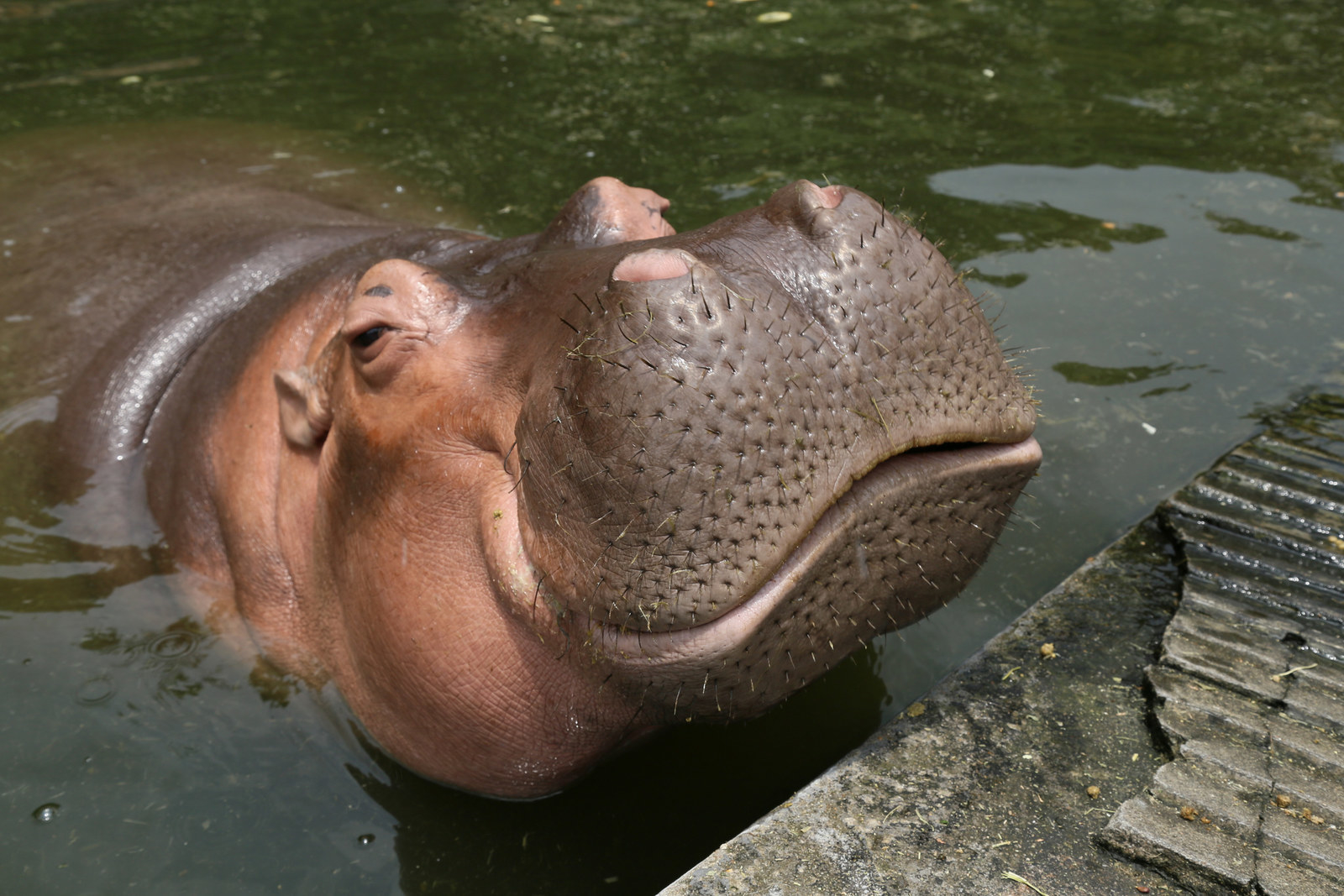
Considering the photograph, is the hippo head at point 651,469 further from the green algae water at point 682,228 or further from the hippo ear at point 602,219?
the green algae water at point 682,228

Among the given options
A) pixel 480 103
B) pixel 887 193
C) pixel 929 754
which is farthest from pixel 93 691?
pixel 480 103

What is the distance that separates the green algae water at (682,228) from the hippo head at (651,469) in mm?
388

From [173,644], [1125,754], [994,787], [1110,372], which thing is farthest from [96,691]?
[1110,372]

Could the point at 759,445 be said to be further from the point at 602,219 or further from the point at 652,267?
the point at 602,219

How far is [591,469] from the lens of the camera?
1868mm

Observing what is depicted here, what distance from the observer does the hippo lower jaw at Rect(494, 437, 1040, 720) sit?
190cm

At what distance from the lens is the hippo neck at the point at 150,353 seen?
3549mm

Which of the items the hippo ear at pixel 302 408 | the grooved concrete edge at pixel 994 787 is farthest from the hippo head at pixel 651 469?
the grooved concrete edge at pixel 994 787

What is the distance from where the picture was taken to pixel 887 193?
5.17 metres

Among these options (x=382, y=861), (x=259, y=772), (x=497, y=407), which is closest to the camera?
(x=497, y=407)

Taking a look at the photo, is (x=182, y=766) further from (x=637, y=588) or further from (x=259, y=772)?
(x=637, y=588)

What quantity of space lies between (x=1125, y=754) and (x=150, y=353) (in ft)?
10.1

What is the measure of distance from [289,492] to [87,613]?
951 mm

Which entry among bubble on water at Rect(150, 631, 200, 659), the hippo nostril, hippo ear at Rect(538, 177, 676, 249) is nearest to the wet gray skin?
the hippo nostril
